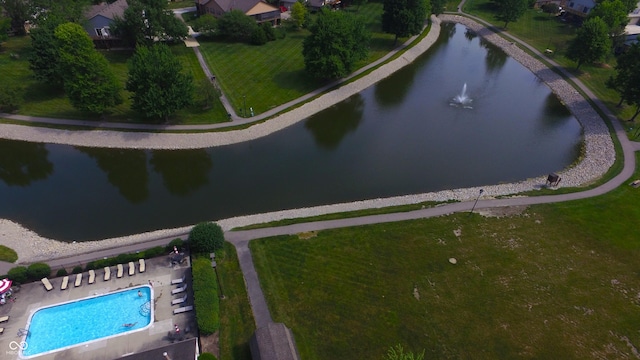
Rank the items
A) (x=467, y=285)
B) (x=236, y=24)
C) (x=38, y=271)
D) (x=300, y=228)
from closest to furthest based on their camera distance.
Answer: (x=38, y=271)
(x=467, y=285)
(x=300, y=228)
(x=236, y=24)

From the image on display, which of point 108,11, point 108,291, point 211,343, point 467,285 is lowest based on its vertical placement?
point 211,343

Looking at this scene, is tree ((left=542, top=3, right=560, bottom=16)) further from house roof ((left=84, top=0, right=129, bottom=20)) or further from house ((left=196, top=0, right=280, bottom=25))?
house roof ((left=84, top=0, right=129, bottom=20))

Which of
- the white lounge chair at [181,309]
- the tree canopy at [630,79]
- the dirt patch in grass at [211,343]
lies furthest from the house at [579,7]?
the white lounge chair at [181,309]

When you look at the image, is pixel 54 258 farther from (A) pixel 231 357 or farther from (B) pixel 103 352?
(A) pixel 231 357

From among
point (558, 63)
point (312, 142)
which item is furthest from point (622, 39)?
point (312, 142)

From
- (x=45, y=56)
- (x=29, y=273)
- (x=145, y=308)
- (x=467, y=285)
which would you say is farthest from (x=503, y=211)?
(x=45, y=56)

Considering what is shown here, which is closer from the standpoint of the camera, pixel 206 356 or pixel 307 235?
pixel 206 356

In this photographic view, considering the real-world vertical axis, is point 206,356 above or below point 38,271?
below

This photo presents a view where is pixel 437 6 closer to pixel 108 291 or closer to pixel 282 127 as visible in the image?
pixel 282 127
